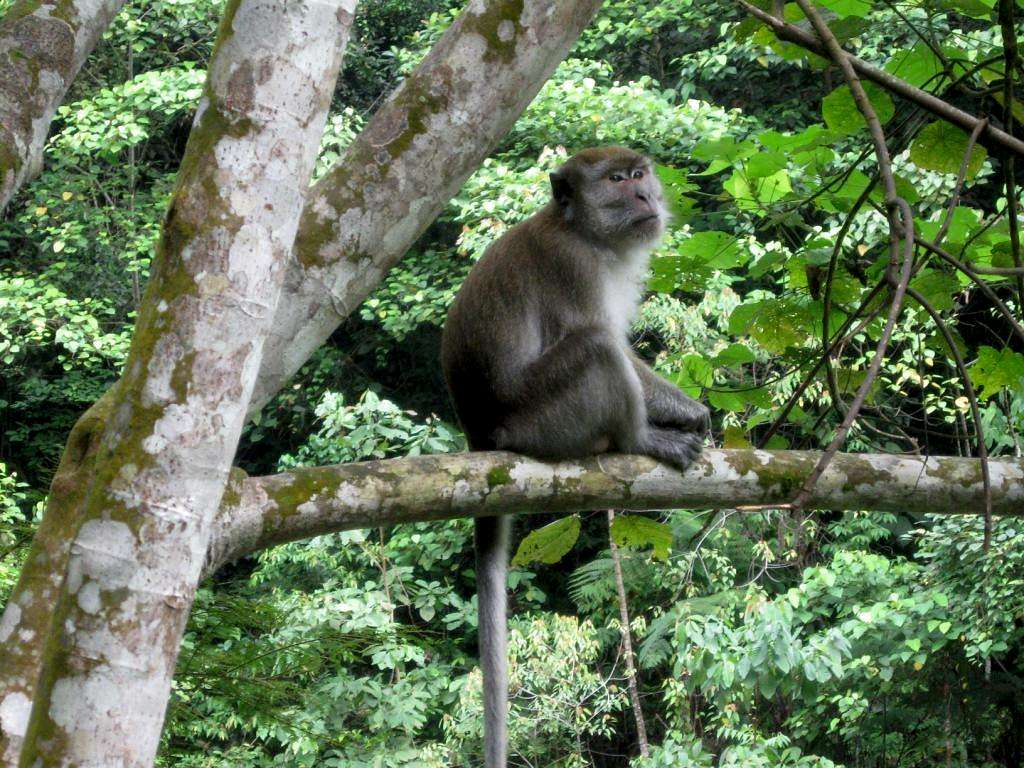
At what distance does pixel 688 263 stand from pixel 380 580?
296 inches

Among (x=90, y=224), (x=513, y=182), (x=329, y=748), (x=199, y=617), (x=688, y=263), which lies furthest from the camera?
(x=90, y=224)

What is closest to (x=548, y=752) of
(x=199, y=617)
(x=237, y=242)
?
(x=199, y=617)

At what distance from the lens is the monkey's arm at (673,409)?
3830 mm

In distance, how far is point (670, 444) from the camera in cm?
346

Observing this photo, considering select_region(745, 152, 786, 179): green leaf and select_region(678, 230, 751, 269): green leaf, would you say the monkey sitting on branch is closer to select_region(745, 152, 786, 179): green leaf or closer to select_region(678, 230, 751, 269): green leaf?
select_region(678, 230, 751, 269): green leaf

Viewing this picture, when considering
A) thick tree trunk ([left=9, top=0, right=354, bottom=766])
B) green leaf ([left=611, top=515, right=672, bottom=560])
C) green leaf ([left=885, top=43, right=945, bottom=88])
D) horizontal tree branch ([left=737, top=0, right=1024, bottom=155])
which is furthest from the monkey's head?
thick tree trunk ([left=9, top=0, right=354, bottom=766])

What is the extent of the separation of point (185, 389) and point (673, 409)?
259 cm

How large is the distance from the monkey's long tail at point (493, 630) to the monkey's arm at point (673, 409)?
602 millimetres

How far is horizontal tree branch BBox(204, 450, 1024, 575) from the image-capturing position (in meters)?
2.44

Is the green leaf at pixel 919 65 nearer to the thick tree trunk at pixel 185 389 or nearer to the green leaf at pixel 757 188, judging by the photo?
the green leaf at pixel 757 188

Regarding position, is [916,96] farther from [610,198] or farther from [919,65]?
[610,198]

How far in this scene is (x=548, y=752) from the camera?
9477mm

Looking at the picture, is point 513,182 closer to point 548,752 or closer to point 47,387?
point 548,752

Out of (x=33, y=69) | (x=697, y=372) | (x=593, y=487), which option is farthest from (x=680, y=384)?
(x=33, y=69)
